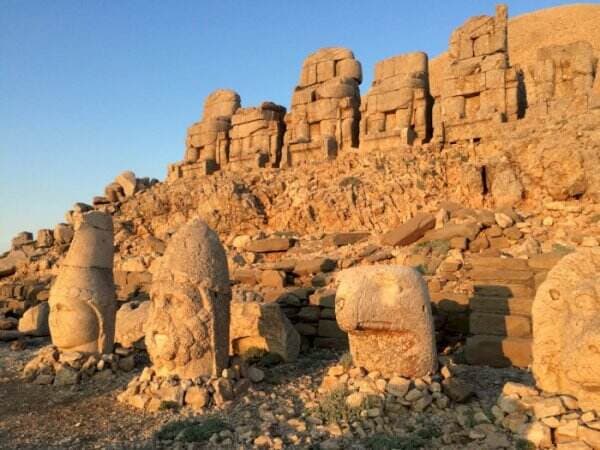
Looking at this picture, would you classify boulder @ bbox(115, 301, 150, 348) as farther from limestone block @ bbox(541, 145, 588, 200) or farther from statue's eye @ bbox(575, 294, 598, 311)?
limestone block @ bbox(541, 145, 588, 200)

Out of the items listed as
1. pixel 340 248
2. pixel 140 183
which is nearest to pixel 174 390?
pixel 340 248

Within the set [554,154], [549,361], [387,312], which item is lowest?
[549,361]

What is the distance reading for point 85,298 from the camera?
7.07 metres

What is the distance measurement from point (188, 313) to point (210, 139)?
16383mm

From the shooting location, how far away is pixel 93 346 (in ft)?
A: 23.3

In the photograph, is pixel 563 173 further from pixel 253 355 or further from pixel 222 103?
pixel 222 103

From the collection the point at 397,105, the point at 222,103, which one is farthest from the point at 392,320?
the point at 222,103

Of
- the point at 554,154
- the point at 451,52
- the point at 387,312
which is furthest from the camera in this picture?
the point at 451,52

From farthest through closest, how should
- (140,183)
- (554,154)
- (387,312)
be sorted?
(140,183) → (554,154) → (387,312)

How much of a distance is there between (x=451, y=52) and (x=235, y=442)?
14.5 m

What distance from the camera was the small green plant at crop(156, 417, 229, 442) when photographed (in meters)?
4.45

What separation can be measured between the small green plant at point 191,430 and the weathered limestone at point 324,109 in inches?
506

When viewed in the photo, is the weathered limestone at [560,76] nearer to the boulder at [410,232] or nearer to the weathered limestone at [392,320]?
the boulder at [410,232]

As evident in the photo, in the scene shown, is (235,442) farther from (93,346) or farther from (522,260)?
(522,260)
